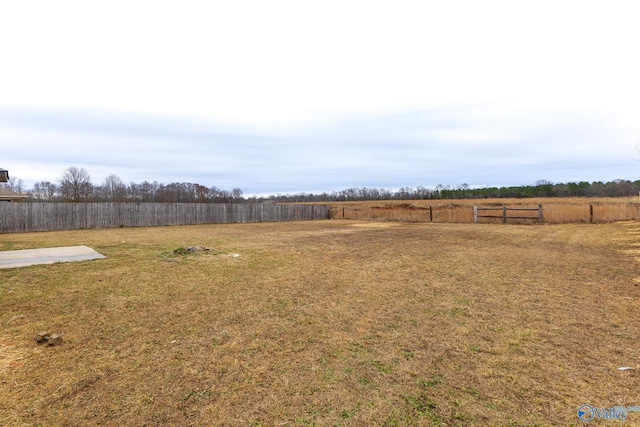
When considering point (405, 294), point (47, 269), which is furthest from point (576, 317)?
point (47, 269)

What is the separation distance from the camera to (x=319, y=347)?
310 cm

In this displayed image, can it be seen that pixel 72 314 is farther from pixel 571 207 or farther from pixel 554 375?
pixel 571 207

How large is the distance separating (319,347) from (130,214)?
23434mm

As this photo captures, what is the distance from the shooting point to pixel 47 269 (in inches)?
261

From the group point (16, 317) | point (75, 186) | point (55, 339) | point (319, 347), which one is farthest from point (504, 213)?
point (75, 186)

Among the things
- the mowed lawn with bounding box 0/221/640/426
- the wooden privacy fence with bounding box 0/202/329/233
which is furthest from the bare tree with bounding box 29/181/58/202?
the mowed lawn with bounding box 0/221/640/426

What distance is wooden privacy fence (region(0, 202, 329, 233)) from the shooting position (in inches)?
706

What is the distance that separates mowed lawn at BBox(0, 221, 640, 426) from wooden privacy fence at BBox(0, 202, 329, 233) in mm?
15710

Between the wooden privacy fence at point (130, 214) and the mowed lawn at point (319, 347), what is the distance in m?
15.7

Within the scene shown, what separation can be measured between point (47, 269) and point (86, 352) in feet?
16.4

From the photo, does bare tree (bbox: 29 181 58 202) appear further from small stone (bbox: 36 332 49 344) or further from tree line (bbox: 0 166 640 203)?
small stone (bbox: 36 332 49 344)

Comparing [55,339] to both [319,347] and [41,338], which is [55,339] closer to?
[41,338]

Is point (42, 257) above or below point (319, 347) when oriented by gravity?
above

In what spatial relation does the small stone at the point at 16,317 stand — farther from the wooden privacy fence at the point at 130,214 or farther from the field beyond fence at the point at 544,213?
the field beyond fence at the point at 544,213
